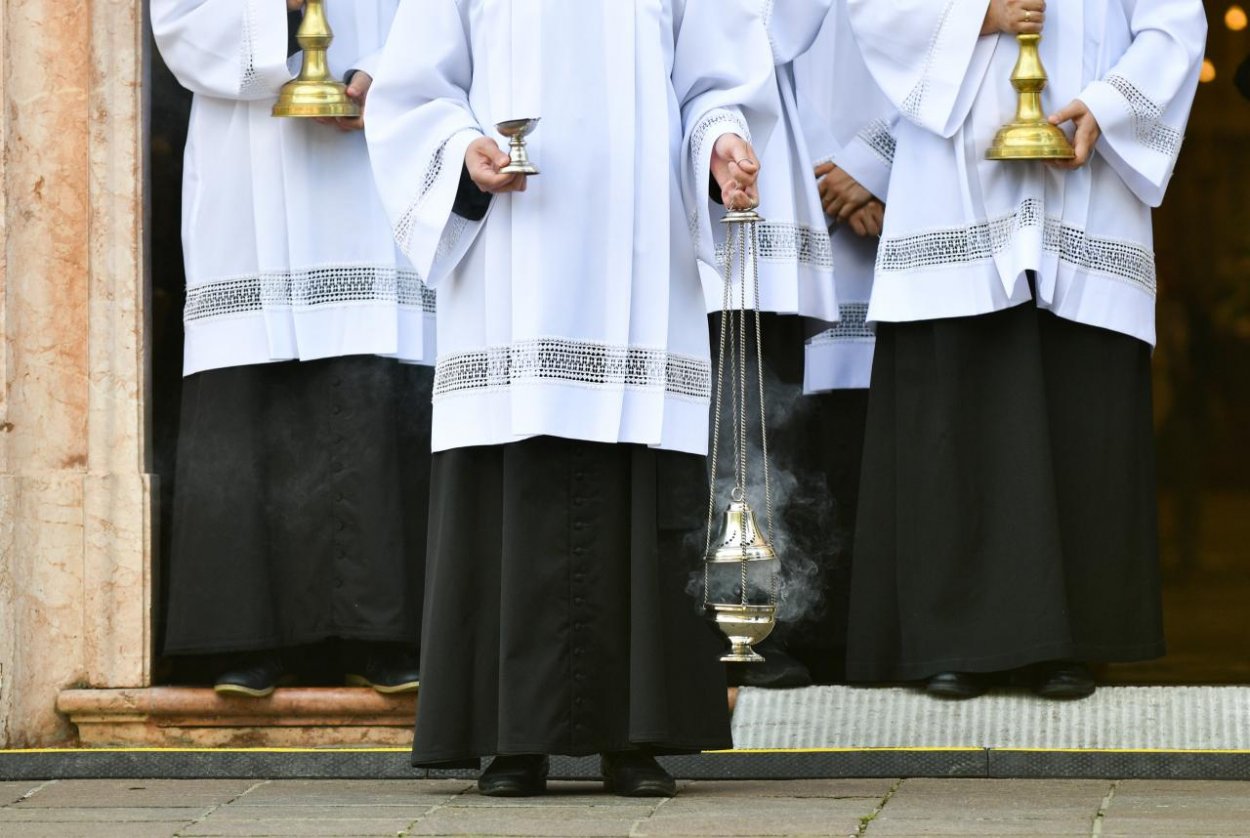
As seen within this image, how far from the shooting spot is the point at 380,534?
704cm

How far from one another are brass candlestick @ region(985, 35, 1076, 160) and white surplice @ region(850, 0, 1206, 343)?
11 centimetres

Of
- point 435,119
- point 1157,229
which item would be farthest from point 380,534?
point 1157,229

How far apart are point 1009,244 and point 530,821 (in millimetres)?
2071

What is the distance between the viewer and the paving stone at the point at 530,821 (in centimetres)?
549

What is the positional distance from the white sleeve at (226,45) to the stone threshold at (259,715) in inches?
64.5

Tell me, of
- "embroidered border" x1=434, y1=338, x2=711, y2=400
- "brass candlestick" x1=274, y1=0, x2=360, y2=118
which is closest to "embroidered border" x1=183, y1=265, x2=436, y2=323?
"brass candlestick" x1=274, y1=0, x2=360, y2=118

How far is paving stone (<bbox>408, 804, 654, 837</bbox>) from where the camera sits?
5.49 meters

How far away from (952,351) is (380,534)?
5.31ft

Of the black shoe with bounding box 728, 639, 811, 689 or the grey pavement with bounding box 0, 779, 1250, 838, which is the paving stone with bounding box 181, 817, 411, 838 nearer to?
the grey pavement with bounding box 0, 779, 1250, 838

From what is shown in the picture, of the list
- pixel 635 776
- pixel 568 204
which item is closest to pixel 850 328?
pixel 568 204

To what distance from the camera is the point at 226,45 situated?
702 cm

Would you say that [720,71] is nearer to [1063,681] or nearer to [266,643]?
[1063,681]

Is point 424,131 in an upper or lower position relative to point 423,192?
upper

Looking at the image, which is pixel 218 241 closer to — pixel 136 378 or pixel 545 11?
pixel 136 378
